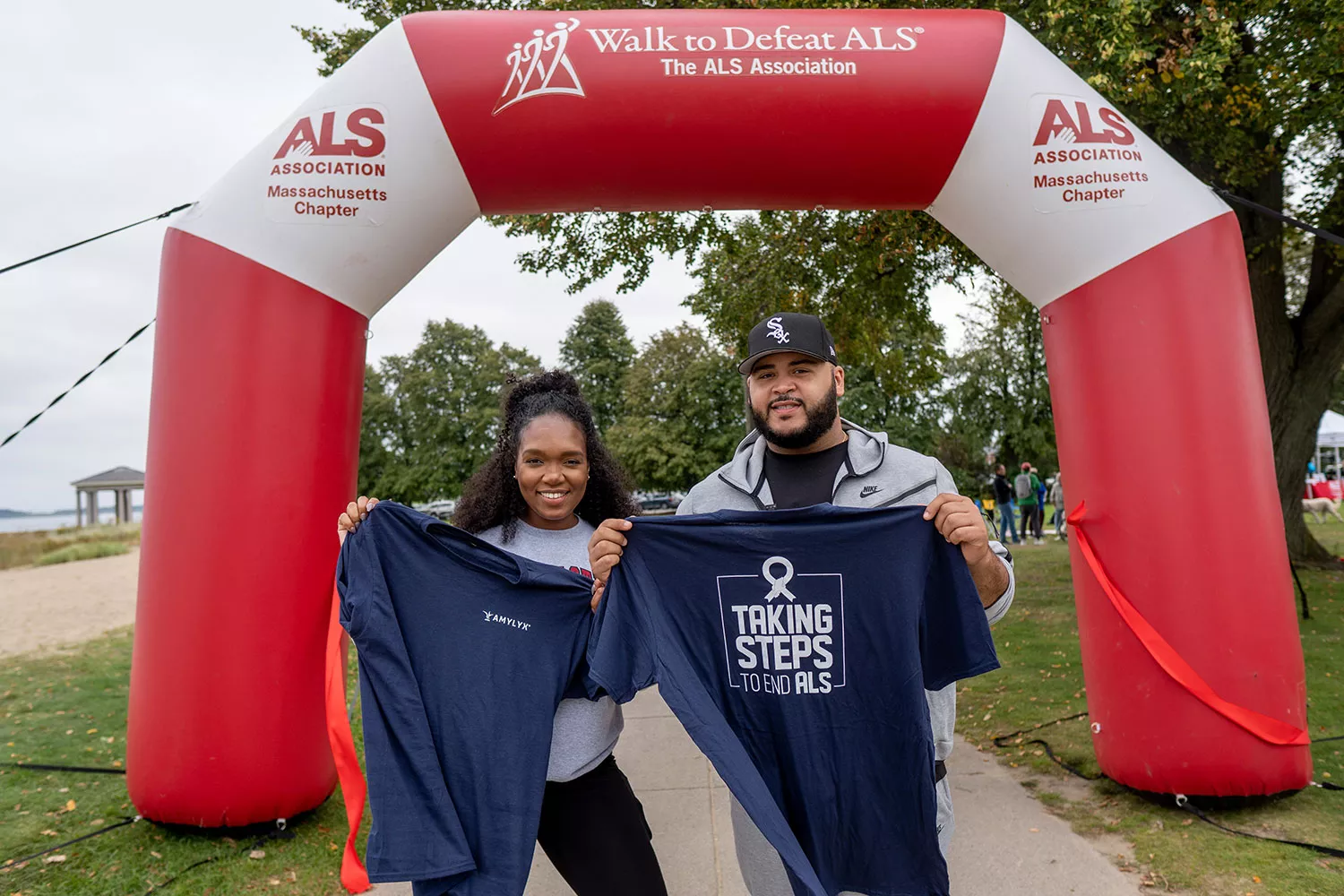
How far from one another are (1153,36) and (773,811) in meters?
6.25

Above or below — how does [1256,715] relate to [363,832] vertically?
above

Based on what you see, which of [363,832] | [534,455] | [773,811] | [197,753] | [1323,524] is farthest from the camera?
[1323,524]

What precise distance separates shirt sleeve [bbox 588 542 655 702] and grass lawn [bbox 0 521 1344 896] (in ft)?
7.70

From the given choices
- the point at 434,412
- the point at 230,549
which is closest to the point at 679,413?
the point at 434,412

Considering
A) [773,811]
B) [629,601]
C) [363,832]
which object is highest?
[629,601]

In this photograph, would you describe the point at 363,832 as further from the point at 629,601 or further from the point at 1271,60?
the point at 1271,60

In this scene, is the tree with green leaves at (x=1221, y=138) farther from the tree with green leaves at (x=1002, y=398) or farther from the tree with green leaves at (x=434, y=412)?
the tree with green leaves at (x=434, y=412)

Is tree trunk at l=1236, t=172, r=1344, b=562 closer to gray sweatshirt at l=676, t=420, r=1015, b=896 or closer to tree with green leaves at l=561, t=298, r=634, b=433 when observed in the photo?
gray sweatshirt at l=676, t=420, r=1015, b=896

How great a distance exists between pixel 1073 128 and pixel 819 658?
10.4 feet

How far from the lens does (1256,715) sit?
147 inches

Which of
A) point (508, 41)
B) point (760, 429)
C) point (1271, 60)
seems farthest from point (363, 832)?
point (1271, 60)

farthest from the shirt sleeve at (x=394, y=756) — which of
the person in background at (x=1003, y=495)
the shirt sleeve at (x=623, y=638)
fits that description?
the person in background at (x=1003, y=495)

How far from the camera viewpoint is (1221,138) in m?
6.79

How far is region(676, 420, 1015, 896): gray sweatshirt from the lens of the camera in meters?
2.34
